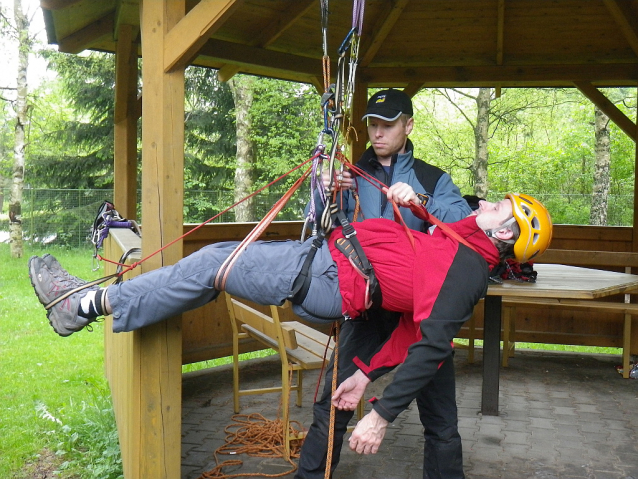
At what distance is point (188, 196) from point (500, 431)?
509 inches

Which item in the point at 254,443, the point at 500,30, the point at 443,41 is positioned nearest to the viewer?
the point at 254,443

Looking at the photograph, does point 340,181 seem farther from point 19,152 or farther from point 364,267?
point 19,152

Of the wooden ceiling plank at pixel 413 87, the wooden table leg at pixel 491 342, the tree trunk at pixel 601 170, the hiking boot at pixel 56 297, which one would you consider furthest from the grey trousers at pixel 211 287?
the tree trunk at pixel 601 170

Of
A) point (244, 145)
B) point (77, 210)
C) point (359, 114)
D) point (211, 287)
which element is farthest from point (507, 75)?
point (77, 210)

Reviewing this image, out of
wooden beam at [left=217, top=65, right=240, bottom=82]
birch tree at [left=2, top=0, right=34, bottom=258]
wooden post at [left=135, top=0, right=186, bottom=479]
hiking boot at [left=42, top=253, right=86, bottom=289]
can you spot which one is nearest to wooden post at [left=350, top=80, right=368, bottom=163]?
wooden beam at [left=217, top=65, right=240, bottom=82]

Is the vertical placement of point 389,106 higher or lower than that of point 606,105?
lower

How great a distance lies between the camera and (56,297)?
298 cm

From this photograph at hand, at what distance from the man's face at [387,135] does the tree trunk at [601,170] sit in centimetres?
1435

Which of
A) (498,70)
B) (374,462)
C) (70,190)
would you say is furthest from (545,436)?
(70,190)

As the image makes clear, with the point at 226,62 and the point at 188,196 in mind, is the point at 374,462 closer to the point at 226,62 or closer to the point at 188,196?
the point at 226,62

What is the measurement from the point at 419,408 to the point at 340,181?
3.86ft

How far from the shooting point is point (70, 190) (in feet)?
55.9

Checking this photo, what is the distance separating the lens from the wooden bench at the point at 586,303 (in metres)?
6.52

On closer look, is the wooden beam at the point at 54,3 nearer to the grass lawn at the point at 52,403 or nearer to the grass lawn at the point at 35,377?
the grass lawn at the point at 52,403
